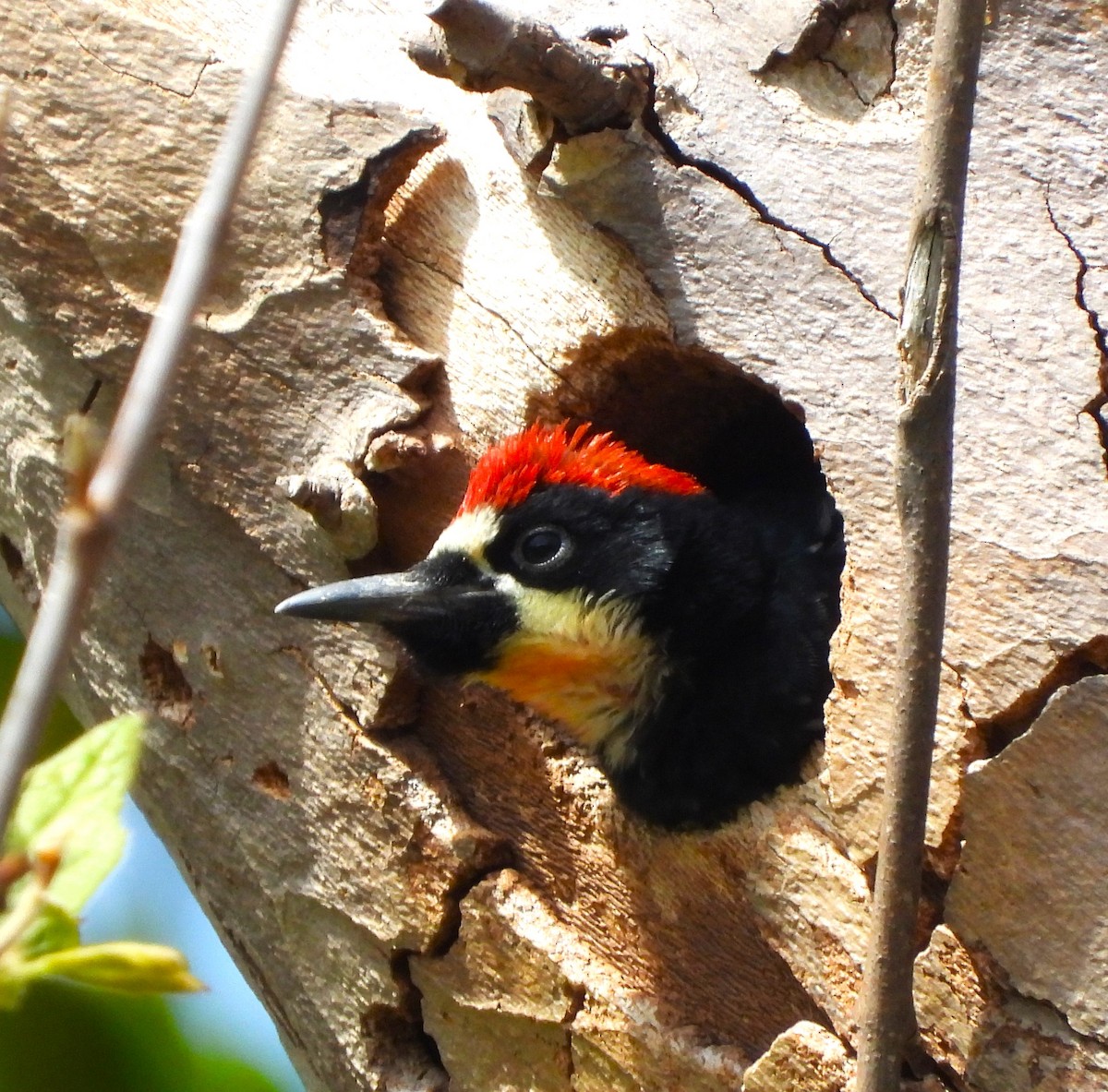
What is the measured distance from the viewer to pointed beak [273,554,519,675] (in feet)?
7.15

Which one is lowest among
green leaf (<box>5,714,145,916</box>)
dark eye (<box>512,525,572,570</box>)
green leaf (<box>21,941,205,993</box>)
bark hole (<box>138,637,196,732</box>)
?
green leaf (<box>21,941,205,993</box>)

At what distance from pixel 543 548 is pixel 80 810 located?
1.64m

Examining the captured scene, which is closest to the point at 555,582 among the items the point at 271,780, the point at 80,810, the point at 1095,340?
the point at 271,780

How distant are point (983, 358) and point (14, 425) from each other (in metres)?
1.83

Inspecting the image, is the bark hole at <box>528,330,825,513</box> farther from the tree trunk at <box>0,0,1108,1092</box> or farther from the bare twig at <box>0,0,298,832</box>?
the bare twig at <box>0,0,298,832</box>

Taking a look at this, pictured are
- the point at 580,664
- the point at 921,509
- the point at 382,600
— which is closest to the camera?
the point at 921,509

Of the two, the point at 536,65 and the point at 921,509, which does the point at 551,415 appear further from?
the point at 921,509

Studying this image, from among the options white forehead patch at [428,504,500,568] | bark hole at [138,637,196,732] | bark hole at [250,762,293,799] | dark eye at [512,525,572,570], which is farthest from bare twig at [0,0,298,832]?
bark hole at [138,637,196,732]

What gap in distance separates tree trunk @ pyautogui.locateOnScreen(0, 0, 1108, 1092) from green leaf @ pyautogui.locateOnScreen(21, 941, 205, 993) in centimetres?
121

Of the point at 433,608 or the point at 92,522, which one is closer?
the point at 92,522

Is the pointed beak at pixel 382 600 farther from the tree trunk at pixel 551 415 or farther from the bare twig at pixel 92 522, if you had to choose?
the bare twig at pixel 92 522

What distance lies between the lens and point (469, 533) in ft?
7.59

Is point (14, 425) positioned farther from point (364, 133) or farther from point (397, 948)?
point (397, 948)

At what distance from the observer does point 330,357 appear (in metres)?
2.30
